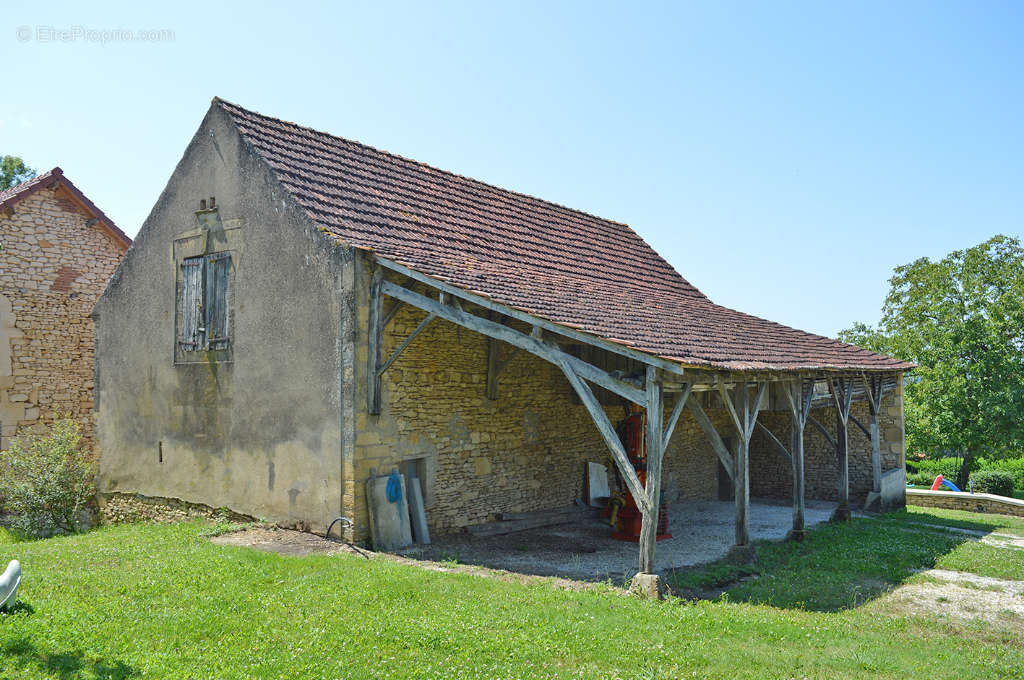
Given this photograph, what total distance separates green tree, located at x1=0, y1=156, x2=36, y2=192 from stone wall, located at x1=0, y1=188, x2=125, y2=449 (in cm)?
1408

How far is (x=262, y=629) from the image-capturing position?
6.16 m

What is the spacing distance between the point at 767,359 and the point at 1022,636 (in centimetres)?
407

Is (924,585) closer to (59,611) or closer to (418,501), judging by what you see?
(418,501)

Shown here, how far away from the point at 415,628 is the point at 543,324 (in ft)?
11.4

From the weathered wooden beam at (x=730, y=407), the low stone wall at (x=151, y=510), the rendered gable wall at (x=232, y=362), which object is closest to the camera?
the weathered wooden beam at (x=730, y=407)

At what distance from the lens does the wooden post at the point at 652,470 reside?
7.89 m

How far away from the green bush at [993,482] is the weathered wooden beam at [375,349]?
21828 millimetres

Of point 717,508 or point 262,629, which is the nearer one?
point 262,629

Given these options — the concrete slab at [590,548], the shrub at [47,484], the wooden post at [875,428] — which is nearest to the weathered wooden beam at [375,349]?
the concrete slab at [590,548]

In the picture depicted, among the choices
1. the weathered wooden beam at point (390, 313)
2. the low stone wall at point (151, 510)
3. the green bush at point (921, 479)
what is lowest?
the green bush at point (921, 479)

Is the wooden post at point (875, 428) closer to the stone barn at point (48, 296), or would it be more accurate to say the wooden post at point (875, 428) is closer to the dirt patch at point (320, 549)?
the dirt patch at point (320, 549)

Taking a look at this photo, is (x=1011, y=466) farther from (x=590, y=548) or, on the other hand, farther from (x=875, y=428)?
(x=590, y=548)

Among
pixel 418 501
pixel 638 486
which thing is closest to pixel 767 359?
pixel 638 486

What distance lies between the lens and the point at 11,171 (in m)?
26.9
